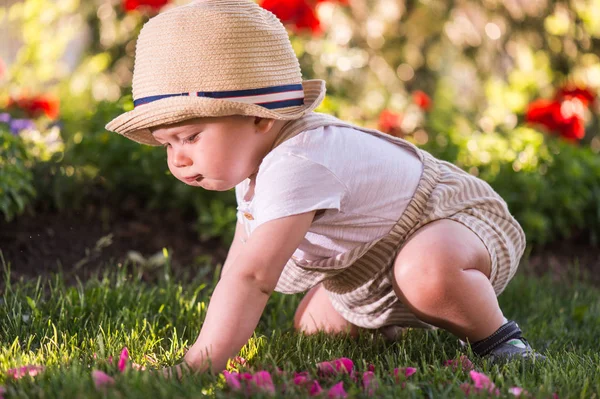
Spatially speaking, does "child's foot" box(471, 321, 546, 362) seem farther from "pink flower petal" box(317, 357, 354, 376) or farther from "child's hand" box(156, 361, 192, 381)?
"child's hand" box(156, 361, 192, 381)

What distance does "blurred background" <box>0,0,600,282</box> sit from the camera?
11.8 feet

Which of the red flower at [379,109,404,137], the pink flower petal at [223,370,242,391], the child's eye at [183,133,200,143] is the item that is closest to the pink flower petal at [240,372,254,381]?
the pink flower petal at [223,370,242,391]

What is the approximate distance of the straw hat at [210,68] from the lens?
6.37 feet

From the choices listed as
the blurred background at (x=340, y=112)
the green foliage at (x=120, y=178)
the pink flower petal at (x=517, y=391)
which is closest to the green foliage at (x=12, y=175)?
the blurred background at (x=340, y=112)

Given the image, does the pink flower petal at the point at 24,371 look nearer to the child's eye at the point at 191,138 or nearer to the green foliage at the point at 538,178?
the child's eye at the point at 191,138

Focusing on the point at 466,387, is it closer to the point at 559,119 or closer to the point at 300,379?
the point at 300,379

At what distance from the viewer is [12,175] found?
3.15 meters

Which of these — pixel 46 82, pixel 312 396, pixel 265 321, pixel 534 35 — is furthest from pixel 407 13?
pixel 312 396

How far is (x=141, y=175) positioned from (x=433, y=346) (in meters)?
1.92

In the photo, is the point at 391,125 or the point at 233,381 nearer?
the point at 233,381

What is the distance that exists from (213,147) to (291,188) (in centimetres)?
22

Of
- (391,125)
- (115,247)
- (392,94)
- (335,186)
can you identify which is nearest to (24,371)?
(335,186)

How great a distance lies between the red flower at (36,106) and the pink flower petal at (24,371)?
348cm

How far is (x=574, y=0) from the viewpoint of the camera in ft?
20.9
